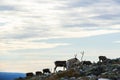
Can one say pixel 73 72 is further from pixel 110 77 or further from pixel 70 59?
pixel 70 59

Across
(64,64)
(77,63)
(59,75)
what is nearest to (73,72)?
(59,75)

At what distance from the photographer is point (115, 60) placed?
57219mm

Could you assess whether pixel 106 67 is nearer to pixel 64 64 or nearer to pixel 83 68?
pixel 83 68

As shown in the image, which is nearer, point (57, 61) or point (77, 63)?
point (77, 63)

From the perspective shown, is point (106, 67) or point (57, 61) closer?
point (106, 67)

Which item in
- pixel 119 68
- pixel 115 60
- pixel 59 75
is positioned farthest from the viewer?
pixel 115 60

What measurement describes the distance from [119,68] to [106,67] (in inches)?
91.4

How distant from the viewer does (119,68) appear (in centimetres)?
4772

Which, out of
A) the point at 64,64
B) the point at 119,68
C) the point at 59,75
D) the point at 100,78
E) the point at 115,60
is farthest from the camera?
the point at 64,64

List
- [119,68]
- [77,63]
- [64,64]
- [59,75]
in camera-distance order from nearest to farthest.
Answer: [119,68] → [59,75] → [77,63] → [64,64]

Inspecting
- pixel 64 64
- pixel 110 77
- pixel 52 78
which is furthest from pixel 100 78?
pixel 64 64

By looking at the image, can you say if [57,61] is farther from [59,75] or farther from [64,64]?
[59,75]

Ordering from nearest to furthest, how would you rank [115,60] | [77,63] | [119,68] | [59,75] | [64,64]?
Result: [119,68], [59,75], [115,60], [77,63], [64,64]

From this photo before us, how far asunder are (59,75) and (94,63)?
9003 mm
